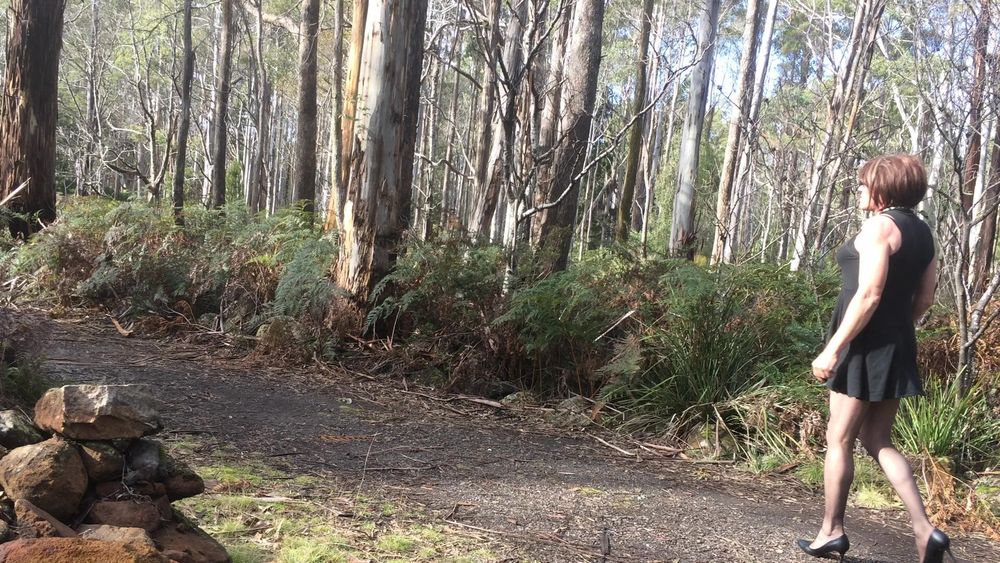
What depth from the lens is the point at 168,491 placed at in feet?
7.96

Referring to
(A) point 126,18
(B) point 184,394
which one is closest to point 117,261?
→ (B) point 184,394

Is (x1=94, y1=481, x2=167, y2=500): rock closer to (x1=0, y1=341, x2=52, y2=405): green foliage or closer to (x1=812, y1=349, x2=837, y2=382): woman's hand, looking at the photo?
(x1=0, y1=341, x2=52, y2=405): green foliage

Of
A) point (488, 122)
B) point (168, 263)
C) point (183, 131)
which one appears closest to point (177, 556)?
point (168, 263)

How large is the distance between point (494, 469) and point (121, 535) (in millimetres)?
2490

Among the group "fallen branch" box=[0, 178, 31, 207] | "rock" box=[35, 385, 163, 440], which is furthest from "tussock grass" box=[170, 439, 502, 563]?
"fallen branch" box=[0, 178, 31, 207]

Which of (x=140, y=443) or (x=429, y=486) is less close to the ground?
(x=140, y=443)

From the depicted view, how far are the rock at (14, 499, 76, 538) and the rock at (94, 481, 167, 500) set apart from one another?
246mm

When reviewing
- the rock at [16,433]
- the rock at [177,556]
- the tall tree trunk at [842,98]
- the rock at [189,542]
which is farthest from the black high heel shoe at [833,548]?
the tall tree trunk at [842,98]

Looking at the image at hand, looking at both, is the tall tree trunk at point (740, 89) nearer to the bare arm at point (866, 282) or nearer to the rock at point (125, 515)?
the bare arm at point (866, 282)

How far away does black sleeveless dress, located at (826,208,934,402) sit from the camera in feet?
9.83

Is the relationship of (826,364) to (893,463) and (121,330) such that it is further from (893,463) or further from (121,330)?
(121,330)

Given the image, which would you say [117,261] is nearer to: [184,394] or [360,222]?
[360,222]

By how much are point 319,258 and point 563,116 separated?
3321 mm

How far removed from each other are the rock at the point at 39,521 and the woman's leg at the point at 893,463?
3054 millimetres
